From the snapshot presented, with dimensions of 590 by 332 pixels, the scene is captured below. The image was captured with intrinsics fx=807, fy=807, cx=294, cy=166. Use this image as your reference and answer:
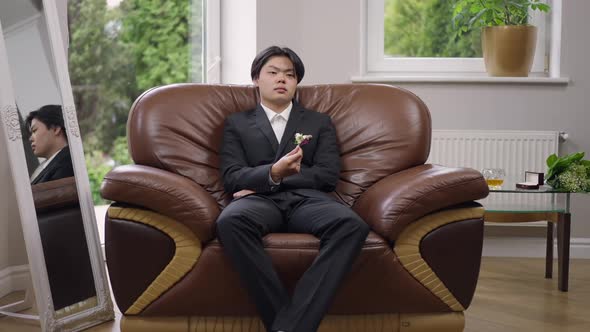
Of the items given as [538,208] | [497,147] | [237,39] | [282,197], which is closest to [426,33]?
[497,147]

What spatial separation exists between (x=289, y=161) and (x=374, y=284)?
1.76 ft

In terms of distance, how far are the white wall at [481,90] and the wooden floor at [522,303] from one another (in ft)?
2.05

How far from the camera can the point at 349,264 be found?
8.66 ft

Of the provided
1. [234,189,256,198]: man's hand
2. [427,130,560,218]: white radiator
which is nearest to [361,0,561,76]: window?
[427,130,560,218]: white radiator

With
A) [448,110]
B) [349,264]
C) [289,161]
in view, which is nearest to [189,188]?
[289,161]

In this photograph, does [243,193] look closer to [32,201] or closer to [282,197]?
[282,197]

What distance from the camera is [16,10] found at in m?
3.08

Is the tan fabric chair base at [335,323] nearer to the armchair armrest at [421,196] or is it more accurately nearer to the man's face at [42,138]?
the armchair armrest at [421,196]

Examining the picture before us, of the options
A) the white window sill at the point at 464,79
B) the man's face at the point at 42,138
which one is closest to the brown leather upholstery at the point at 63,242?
the man's face at the point at 42,138

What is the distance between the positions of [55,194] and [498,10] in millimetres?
2713

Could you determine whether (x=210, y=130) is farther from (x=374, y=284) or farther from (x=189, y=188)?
(x=374, y=284)

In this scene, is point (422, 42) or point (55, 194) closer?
point (55, 194)

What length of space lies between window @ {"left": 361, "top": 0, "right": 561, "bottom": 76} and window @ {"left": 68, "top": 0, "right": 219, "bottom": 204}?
95cm

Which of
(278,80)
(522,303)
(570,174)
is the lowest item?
(522,303)
